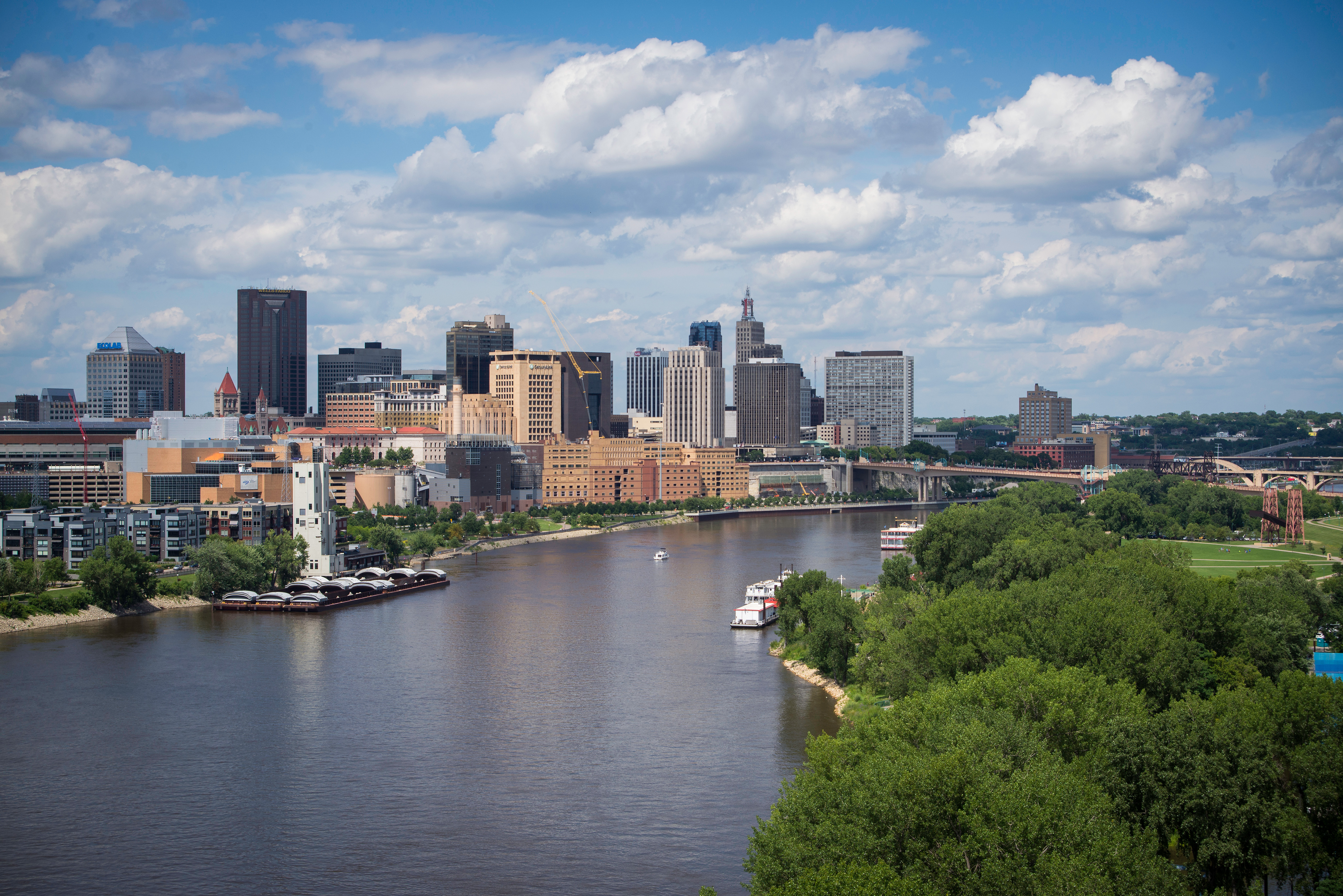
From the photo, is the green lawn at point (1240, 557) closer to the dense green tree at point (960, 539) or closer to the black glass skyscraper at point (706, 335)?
the dense green tree at point (960, 539)

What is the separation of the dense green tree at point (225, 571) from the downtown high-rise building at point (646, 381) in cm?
10315

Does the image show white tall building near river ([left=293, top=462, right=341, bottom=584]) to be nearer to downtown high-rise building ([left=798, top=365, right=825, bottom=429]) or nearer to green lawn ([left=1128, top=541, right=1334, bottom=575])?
green lawn ([left=1128, top=541, right=1334, bottom=575])

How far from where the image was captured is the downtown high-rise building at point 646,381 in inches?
5625

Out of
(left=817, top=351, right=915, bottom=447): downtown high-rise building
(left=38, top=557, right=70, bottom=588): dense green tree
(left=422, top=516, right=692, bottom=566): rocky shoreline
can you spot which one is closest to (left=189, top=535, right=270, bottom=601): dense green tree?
(left=38, top=557, right=70, bottom=588): dense green tree

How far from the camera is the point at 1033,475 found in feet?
308

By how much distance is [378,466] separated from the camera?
75688 mm

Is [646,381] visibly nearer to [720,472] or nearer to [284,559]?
[720,472]

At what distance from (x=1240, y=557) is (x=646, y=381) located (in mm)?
104566

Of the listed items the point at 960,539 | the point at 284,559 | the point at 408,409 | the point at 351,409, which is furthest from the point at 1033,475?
the point at 284,559

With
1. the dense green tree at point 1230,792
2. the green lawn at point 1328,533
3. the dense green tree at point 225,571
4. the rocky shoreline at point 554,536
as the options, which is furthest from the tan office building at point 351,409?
the dense green tree at point 1230,792

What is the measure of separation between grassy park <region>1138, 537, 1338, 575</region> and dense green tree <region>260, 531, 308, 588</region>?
85.9 ft

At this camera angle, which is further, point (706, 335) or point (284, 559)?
point (706, 335)

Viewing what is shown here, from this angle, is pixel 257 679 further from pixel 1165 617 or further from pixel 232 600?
pixel 1165 617

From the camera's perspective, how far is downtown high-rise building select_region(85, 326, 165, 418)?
11669 cm
